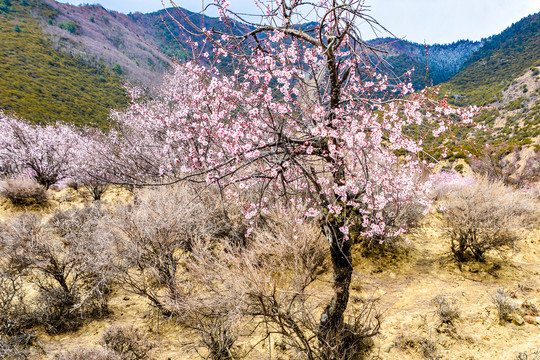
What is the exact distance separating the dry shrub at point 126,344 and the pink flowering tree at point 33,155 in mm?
13204

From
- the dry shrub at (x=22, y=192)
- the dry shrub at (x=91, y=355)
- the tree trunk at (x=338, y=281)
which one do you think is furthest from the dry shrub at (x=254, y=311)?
the dry shrub at (x=22, y=192)

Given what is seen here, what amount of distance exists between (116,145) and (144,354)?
529 inches

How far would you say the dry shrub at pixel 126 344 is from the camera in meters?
3.26

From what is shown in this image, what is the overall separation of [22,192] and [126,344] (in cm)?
1105

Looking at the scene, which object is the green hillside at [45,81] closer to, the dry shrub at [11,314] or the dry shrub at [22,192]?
the dry shrub at [22,192]

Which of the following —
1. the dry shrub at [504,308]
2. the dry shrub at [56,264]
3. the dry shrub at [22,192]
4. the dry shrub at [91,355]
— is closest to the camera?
the dry shrub at [91,355]

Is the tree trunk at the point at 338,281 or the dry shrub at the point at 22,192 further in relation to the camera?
the dry shrub at the point at 22,192

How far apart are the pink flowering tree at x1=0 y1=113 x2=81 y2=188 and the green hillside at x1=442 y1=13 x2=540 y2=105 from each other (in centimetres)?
4720

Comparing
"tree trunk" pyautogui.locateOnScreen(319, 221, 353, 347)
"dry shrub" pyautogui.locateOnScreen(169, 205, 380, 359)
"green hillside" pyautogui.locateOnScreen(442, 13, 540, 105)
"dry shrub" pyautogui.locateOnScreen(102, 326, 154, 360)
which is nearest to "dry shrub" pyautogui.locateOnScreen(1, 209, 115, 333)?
"dry shrub" pyautogui.locateOnScreen(102, 326, 154, 360)

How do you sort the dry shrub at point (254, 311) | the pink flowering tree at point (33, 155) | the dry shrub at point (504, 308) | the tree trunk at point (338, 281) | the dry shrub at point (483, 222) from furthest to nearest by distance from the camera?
the pink flowering tree at point (33, 155), the dry shrub at point (483, 222), the dry shrub at point (504, 308), the tree trunk at point (338, 281), the dry shrub at point (254, 311)

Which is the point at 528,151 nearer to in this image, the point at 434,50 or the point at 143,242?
the point at 143,242

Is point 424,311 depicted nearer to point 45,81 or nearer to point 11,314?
point 11,314

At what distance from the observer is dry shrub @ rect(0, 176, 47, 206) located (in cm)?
975

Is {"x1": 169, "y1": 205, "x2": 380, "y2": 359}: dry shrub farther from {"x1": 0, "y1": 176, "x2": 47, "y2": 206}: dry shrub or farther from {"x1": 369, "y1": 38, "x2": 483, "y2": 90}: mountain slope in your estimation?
{"x1": 369, "y1": 38, "x2": 483, "y2": 90}: mountain slope
